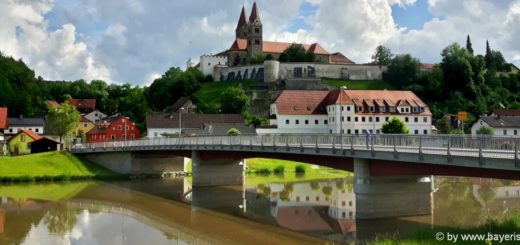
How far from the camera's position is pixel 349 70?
14462cm

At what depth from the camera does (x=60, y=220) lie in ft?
114

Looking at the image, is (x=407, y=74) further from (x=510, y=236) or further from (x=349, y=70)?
(x=510, y=236)

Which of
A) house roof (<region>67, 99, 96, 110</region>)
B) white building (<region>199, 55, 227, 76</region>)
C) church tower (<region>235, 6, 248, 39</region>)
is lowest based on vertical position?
house roof (<region>67, 99, 96, 110</region>)

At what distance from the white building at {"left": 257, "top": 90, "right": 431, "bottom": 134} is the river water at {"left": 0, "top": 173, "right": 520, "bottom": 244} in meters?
37.8

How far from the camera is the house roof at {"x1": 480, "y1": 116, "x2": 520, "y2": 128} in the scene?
92438 millimetres

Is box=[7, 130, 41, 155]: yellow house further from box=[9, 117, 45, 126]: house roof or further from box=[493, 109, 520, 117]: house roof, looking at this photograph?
box=[493, 109, 520, 117]: house roof

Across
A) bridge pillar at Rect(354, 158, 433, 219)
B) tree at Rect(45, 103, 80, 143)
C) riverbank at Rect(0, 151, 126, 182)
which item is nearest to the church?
tree at Rect(45, 103, 80, 143)

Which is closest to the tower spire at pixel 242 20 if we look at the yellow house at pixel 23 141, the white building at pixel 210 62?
the white building at pixel 210 62

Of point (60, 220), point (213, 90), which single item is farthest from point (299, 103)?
point (60, 220)

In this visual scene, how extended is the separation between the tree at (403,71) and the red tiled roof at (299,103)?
46.2m

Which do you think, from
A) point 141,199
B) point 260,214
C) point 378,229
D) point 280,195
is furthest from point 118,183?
point 378,229

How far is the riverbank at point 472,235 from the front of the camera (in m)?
20.0

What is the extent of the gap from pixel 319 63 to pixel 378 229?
117m

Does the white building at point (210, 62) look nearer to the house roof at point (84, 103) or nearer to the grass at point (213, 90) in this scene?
the grass at point (213, 90)
